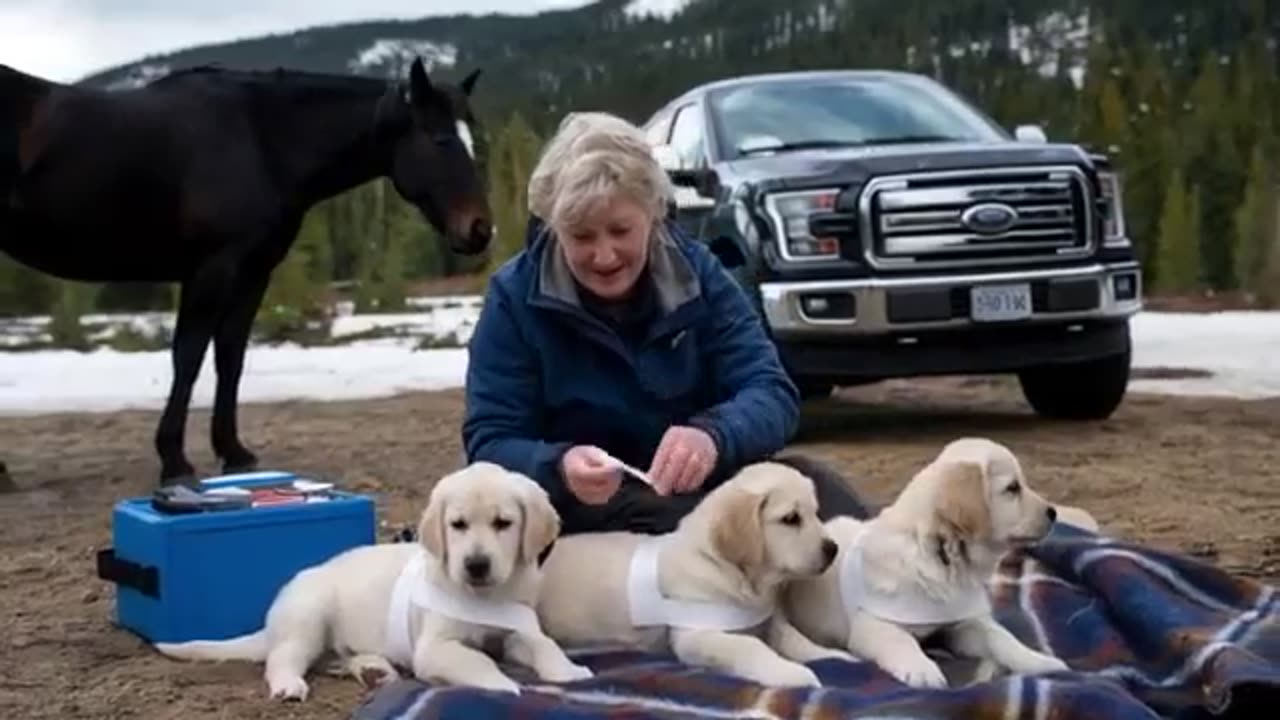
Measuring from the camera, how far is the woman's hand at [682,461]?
14.3 ft

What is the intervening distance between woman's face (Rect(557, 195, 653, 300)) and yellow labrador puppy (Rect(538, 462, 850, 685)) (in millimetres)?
574

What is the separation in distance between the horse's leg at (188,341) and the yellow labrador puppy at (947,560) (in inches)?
170

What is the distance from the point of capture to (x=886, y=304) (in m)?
8.71

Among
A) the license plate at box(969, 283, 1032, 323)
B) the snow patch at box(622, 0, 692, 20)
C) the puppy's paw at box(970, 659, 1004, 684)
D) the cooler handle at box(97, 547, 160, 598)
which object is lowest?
the puppy's paw at box(970, 659, 1004, 684)

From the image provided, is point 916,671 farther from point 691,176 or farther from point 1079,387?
point 1079,387

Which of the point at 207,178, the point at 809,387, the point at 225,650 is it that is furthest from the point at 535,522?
the point at 809,387

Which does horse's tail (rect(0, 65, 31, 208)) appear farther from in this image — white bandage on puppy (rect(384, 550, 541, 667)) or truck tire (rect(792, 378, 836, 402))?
white bandage on puppy (rect(384, 550, 541, 667))

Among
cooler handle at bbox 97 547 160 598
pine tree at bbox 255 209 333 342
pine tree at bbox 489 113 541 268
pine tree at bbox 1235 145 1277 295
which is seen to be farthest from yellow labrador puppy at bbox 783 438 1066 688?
pine tree at bbox 1235 145 1277 295

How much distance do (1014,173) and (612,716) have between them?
18.9 ft

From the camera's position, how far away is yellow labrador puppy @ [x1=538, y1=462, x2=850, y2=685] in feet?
13.6

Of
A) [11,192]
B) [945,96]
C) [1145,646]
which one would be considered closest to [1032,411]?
[945,96]

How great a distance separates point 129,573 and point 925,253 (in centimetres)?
471

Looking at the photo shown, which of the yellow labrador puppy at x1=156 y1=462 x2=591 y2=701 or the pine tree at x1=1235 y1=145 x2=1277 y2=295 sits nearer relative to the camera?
the yellow labrador puppy at x1=156 y1=462 x2=591 y2=701

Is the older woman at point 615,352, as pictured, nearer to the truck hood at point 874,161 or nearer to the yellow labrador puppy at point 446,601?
the yellow labrador puppy at point 446,601
